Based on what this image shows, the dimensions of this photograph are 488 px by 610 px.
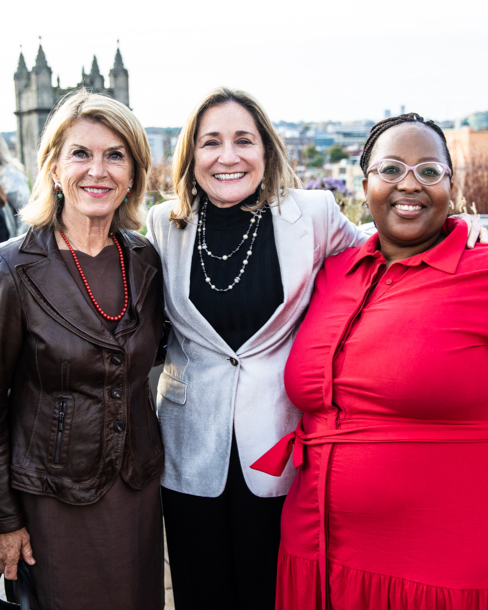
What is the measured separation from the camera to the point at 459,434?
184 centimetres

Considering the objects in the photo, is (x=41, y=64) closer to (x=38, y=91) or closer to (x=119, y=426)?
(x=38, y=91)

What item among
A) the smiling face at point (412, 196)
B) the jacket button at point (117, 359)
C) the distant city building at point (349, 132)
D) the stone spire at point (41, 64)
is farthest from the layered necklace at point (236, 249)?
the distant city building at point (349, 132)

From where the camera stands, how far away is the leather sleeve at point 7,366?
205cm

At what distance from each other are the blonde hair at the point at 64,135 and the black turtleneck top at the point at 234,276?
0.48 m

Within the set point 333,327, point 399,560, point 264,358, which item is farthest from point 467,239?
point 399,560

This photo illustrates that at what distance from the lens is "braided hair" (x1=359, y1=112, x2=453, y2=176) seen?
7.06 ft

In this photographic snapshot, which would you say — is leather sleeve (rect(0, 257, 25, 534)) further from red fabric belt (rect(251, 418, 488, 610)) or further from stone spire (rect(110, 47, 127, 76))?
stone spire (rect(110, 47, 127, 76))

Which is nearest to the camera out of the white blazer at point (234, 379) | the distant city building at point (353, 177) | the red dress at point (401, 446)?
the red dress at point (401, 446)

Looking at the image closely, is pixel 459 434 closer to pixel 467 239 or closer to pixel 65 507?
pixel 467 239

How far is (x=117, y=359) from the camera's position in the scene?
219 centimetres

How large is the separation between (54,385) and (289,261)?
1108 millimetres

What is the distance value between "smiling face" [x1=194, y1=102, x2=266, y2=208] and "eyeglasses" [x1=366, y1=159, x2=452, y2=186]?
705 mm

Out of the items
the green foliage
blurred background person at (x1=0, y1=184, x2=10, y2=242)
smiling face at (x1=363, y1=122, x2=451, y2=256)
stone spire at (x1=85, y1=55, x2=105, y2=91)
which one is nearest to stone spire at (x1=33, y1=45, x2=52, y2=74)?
stone spire at (x1=85, y1=55, x2=105, y2=91)

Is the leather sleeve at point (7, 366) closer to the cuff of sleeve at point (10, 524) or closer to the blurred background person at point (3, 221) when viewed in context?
the cuff of sleeve at point (10, 524)
